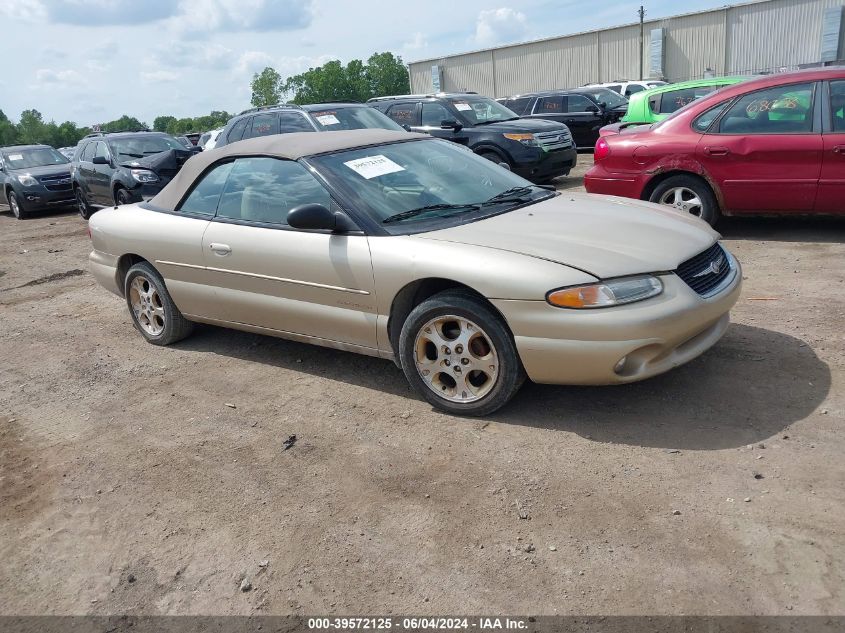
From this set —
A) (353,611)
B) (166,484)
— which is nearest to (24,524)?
(166,484)

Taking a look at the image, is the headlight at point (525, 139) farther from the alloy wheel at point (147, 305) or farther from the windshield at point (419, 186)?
→ the alloy wheel at point (147, 305)

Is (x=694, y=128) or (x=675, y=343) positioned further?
(x=694, y=128)

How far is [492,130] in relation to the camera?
1236 centimetres

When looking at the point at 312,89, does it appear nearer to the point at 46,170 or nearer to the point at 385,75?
the point at 385,75

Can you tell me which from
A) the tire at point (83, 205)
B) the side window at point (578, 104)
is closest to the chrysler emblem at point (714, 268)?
the tire at point (83, 205)

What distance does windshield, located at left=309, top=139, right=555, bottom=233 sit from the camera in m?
4.40

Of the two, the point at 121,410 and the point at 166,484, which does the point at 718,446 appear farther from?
the point at 121,410

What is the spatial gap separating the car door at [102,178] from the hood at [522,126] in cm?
645

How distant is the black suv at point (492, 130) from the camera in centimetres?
1205

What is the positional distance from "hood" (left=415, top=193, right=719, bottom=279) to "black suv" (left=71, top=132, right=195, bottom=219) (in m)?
9.53

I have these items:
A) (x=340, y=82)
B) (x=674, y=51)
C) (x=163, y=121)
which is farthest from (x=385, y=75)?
(x=674, y=51)

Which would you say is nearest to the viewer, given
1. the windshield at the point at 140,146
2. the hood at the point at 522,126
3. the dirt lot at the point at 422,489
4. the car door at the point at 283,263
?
the dirt lot at the point at 422,489

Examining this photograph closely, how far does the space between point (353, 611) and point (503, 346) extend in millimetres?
1586

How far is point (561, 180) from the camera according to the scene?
1391 centimetres
